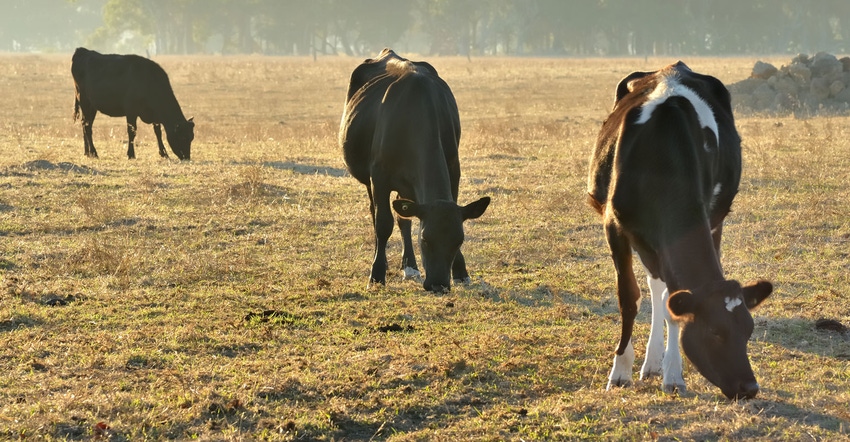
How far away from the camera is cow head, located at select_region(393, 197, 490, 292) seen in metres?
Answer: 7.87

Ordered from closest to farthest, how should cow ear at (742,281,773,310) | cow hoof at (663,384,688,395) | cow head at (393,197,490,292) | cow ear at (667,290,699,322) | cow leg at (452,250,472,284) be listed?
cow ear at (667,290,699,322)
cow ear at (742,281,773,310)
cow hoof at (663,384,688,395)
cow head at (393,197,490,292)
cow leg at (452,250,472,284)

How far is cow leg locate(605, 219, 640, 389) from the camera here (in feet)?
19.6

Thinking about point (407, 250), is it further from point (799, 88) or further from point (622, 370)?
point (799, 88)

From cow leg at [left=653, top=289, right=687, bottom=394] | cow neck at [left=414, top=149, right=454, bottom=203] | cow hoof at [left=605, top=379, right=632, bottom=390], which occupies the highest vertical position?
cow neck at [left=414, top=149, right=454, bottom=203]

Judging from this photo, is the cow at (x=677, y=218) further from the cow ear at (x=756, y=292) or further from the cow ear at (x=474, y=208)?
the cow ear at (x=474, y=208)

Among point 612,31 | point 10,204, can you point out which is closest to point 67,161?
point 10,204

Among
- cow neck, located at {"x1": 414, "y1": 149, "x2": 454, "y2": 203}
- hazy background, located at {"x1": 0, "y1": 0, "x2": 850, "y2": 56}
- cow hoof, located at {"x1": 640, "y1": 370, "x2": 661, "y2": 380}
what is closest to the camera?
cow hoof, located at {"x1": 640, "y1": 370, "x2": 661, "y2": 380}

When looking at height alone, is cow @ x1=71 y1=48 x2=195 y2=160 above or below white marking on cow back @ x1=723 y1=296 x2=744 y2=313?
Answer: above

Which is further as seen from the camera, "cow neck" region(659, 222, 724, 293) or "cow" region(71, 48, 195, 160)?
A: "cow" region(71, 48, 195, 160)

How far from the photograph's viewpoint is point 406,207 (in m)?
8.00

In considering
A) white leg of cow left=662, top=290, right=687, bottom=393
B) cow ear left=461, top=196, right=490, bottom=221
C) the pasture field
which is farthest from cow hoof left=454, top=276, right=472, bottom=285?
white leg of cow left=662, top=290, right=687, bottom=393

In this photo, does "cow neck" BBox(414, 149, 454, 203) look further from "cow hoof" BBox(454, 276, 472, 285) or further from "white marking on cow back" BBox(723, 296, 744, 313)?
"white marking on cow back" BBox(723, 296, 744, 313)

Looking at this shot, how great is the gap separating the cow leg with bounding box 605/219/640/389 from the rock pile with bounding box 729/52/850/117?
20719mm

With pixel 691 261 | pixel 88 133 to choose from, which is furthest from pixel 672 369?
pixel 88 133
